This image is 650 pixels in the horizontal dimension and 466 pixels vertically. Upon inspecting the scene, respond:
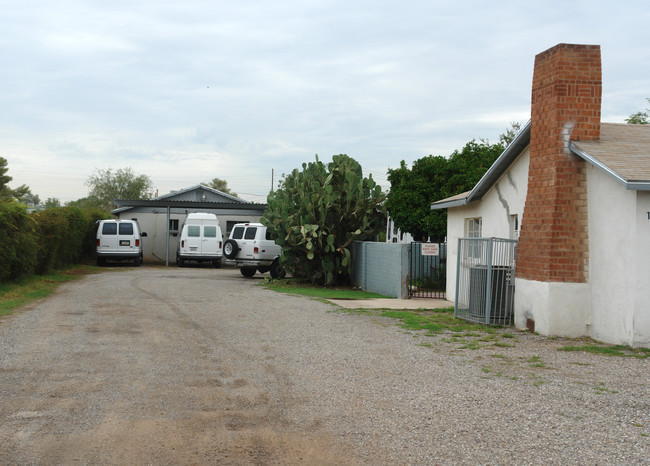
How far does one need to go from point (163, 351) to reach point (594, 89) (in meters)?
8.32

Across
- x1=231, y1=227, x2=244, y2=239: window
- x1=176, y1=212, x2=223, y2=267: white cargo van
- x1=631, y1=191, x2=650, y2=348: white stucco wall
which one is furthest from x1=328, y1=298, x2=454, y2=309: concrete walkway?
x1=176, y1=212, x2=223, y2=267: white cargo van

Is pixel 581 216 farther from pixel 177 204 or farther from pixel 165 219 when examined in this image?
pixel 165 219

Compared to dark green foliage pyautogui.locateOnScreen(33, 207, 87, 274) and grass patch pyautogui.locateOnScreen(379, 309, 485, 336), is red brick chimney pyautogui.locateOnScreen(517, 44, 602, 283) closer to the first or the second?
grass patch pyautogui.locateOnScreen(379, 309, 485, 336)

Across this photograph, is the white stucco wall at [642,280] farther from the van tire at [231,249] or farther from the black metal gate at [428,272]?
the van tire at [231,249]

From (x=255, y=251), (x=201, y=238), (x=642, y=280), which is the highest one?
(x=201, y=238)

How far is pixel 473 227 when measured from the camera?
15.7 metres

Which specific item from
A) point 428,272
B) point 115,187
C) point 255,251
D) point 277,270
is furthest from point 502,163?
point 115,187

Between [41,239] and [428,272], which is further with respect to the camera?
[428,272]

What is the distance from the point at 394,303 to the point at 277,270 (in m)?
7.91

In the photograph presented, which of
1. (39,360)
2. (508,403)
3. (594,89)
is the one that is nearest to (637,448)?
(508,403)

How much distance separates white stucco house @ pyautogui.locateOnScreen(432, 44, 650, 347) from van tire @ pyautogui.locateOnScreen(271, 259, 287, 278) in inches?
470

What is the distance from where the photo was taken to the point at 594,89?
1110 cm

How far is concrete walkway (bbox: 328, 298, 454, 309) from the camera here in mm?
14852

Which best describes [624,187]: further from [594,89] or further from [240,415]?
[240,415]
